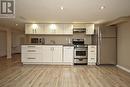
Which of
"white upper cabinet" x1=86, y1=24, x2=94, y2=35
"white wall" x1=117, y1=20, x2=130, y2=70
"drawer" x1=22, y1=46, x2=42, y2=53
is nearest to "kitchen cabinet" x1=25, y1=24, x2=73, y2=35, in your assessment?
"white upper cabinet" x1=86, y1=24, x2=94, y2=35

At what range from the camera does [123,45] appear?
632 centimetres

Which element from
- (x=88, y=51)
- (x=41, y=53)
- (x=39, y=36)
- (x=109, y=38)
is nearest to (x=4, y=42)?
(x=39, y=36)

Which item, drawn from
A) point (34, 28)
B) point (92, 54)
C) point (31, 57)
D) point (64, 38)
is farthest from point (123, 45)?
point (34, 28)

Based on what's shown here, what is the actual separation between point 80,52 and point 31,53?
2.30 meters

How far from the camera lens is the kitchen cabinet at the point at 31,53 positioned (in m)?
7.35

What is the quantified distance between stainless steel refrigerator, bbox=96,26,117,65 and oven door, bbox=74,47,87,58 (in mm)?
647

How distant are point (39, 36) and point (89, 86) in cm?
505

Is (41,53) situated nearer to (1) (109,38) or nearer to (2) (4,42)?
(1) (109,38)

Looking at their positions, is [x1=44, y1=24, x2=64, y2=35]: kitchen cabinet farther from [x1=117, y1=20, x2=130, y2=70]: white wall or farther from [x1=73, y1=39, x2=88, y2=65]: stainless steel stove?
[x1=117, y1=20, x2=130, y2=70]: white wall

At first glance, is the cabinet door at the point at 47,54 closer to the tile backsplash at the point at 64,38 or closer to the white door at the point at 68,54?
the white door at the point at 68,54

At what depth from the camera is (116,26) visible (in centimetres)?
724

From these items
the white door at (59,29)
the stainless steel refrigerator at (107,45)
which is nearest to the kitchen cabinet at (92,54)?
the stainless steel refrigerator at (107,45)

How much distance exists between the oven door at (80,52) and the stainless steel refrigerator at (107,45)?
25.5 inches

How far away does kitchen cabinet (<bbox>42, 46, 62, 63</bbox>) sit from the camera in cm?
731
